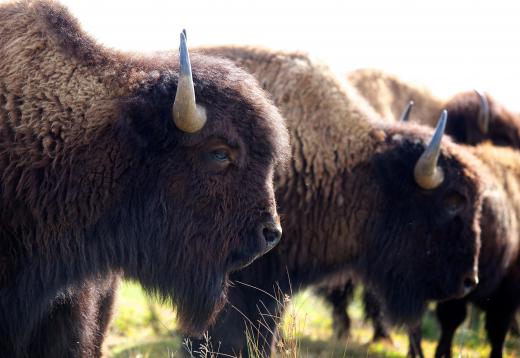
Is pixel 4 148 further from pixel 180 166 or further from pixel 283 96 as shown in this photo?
pixel 283 96

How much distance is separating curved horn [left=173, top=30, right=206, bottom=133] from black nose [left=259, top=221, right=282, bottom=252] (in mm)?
641

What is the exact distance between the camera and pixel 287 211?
6199 millimetres

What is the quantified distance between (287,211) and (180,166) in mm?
1980

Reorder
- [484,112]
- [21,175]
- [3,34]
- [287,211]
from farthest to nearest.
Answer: [484,112], [287,211], [3,34], [21,175]

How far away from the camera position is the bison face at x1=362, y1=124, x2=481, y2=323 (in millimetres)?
6422

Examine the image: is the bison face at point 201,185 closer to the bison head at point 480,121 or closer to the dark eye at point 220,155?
the dark eye at point 220,155

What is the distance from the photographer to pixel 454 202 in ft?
21.4

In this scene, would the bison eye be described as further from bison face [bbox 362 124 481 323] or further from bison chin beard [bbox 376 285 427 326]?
bison chin beard [bbox 376 285 427 326]

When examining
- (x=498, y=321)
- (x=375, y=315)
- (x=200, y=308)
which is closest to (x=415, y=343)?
(x=375, y=315)

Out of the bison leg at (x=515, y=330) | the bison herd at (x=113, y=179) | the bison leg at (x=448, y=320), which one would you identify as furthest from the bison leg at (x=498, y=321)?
the bison herd at (x=113, y=179)

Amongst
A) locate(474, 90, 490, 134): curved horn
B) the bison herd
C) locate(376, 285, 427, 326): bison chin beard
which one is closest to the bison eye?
locate(376, 285, 427, 326): bison chin beard

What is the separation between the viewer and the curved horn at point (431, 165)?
247 inches

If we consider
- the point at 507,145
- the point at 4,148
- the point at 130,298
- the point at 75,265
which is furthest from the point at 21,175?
the point at 507,145

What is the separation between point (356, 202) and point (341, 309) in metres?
2.83
